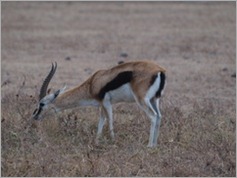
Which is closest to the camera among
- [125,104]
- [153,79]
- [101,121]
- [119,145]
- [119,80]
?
[119,145]

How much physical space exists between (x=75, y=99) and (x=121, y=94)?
75cm

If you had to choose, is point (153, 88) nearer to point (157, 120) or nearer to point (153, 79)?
point (153, 79)

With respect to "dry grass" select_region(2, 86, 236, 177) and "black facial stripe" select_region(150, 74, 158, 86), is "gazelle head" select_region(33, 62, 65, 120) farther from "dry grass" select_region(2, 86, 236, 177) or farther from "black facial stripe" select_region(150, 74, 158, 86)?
"black facial stripe" select_region(150, 74, 158, 86)

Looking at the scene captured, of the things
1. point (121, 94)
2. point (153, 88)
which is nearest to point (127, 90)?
point (121, 94)

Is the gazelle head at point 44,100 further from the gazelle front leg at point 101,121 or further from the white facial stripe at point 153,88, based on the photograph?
the white facial stripe at point 153,88

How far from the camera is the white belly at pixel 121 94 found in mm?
7860

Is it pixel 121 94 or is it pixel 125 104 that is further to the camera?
pixel 125 104

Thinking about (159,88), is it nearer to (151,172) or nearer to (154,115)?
(154,115)

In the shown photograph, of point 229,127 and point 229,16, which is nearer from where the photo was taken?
point 229,127

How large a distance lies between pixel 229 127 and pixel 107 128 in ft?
4.64

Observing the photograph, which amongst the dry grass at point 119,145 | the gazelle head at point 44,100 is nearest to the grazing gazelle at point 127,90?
the gazelle head at point 44,100

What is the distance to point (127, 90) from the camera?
786 centimetres

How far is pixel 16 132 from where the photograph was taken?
772 cm

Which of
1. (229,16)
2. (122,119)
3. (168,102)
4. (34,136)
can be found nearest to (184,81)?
(168,102)
